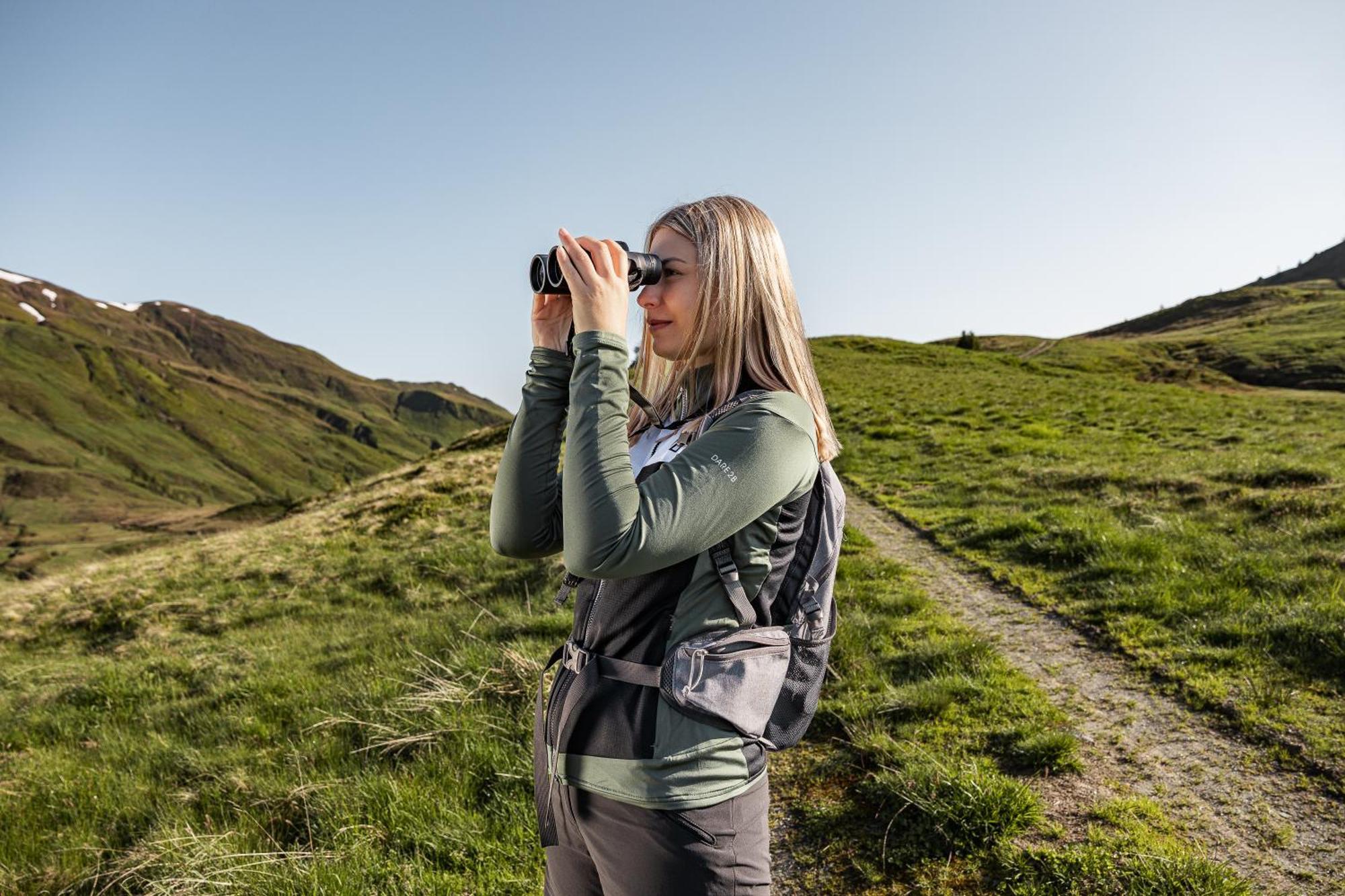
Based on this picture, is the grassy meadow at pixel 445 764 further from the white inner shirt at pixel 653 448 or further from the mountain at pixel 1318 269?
the mountain at pixel 1318 269

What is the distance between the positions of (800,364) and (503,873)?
316cm

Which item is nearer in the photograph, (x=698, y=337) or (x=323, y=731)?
(x=698, y=337)

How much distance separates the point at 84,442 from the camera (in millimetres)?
180375

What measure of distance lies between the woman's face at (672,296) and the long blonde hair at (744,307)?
0.02 m

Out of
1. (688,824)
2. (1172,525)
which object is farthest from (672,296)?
(1172,525)

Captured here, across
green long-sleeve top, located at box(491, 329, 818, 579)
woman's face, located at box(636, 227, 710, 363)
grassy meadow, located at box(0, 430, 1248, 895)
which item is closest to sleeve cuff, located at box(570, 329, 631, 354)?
green long-sleeve top, located at box(491, 329, 818, 579)

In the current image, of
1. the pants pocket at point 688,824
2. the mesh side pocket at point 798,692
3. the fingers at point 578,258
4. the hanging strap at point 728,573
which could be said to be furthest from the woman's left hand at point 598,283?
the pants pocket at point 688,824

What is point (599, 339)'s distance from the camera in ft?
5.28

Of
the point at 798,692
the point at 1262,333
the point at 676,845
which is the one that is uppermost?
the point at 1262,333

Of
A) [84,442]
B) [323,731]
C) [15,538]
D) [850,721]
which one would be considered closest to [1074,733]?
[850,721]

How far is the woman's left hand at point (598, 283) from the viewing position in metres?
1.62

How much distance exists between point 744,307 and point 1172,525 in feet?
29.7

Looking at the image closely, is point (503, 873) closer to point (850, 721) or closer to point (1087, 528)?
point (850, 721)

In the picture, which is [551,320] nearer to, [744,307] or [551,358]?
[551,358]
